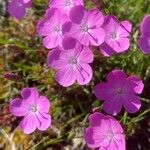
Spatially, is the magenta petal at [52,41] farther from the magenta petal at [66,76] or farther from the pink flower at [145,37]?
the pink flower at [145,37]

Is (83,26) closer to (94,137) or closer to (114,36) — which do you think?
(114,36)

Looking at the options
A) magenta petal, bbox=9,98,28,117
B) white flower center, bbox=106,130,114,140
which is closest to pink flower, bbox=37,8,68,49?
magenta petal, bbox=9,98,28,117

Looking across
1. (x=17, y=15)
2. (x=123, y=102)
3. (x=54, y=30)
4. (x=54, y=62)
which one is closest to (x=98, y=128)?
(x=123, y=102)

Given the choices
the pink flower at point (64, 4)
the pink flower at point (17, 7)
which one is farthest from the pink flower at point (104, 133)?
the pink flower at point (17, 7)

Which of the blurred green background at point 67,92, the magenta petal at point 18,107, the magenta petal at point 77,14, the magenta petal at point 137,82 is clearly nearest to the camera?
the magenta petal at point 77,14

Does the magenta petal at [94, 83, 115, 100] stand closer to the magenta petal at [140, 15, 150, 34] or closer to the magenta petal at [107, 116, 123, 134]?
the magenta petal at [107, 116, 123, 134]
